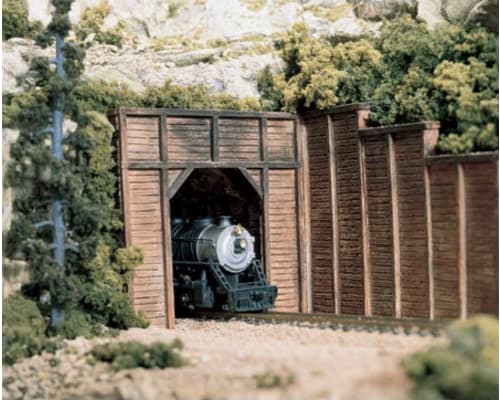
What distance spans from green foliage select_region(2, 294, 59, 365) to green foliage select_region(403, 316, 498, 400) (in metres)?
9.46

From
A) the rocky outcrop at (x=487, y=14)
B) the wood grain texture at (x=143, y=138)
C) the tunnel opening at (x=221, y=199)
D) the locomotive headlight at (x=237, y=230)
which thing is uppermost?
the rocky outcrop at (x=487, y=14)

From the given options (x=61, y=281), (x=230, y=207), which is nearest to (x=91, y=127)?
(x=61, y=281)

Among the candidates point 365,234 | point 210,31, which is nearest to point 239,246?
point 365,234

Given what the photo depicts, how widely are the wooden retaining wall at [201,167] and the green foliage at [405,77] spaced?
4.53 ft

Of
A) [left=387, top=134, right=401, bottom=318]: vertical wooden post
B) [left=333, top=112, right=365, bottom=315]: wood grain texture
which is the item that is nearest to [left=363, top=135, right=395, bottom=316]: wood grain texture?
[left=387, top=134, right=401, bottom=318]: vertical wooden post

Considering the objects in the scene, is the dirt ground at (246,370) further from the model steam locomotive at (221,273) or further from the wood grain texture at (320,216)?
the wood grain texture at (320,216)

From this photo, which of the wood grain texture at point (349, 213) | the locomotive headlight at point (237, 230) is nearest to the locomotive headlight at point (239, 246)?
the locomotive headlight at point (237, 230)

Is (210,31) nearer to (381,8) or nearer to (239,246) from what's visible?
(381,8)

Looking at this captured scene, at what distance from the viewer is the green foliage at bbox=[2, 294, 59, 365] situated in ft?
70.9

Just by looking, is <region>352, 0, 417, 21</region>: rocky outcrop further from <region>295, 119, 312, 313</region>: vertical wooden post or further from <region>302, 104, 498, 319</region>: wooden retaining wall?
<region>295, 119, 312, 313</region>: vertical wooden post

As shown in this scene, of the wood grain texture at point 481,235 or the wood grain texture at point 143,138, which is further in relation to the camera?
the wood grain texture at point 143,138

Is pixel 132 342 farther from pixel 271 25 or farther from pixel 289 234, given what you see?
pixel 271 25

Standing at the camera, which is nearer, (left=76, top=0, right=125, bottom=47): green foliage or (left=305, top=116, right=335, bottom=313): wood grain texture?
(left=305, top=116, right=335, bottom=313): wood grain texture

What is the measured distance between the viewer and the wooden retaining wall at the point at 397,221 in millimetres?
22062
